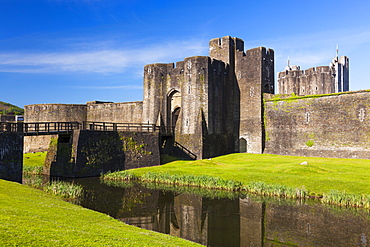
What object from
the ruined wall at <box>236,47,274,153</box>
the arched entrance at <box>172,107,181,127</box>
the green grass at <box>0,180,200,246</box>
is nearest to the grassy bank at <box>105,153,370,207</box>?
the ruined wall at <box>236,47,274,153</box>

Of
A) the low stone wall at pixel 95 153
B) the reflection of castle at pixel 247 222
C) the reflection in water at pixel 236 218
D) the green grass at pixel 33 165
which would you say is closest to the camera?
the reflection of castle at pixel 247 222

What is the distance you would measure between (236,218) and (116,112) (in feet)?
119

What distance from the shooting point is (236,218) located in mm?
16047

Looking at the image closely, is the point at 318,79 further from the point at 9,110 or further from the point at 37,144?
the point at 9,110

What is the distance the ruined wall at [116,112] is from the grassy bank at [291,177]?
53.1 feet

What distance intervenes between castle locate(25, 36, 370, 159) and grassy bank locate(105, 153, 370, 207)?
720cm

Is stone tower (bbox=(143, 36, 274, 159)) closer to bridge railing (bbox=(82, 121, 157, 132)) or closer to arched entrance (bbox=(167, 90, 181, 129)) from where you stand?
arched entrance (bbox=(167, 90, 181, 129))

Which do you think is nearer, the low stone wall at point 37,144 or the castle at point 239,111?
the castle at point 239,111

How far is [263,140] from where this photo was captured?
135ft

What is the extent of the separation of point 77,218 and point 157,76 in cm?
3215

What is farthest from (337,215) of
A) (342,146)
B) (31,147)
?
(31,147)

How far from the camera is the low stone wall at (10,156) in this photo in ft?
70.2

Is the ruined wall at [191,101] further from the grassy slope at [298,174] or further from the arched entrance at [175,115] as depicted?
the grassy slope at [298,174]

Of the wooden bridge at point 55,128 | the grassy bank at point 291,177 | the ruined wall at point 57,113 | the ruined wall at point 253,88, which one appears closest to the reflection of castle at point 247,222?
the grassy bank at point 291,177
